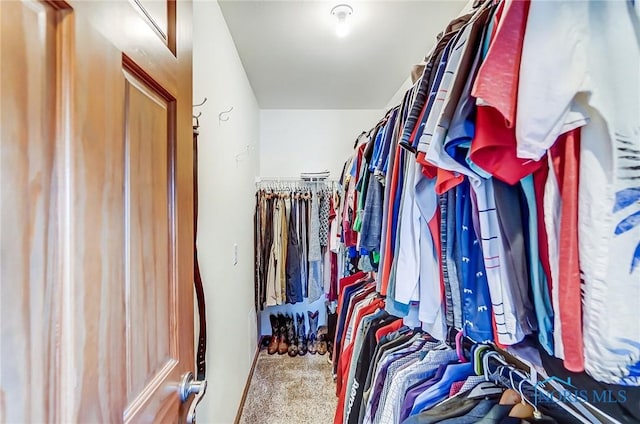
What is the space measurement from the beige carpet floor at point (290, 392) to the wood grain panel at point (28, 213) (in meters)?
2.05

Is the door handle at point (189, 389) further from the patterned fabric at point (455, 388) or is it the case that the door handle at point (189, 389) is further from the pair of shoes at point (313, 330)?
the pair of shoes at point (313, 330)

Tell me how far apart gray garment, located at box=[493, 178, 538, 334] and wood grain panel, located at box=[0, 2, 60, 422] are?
750 mm

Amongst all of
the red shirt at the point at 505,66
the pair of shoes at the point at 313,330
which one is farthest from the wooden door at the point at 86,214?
the pair of shoes at the point at 313,330

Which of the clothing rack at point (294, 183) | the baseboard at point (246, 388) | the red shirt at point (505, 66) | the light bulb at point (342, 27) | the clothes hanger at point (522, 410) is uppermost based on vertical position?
the light bulb at point (342, 27)

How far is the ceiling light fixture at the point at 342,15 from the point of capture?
1.67 m

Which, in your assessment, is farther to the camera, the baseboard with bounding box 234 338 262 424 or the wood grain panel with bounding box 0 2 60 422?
the baseboard with bounding box 234 338 262 424

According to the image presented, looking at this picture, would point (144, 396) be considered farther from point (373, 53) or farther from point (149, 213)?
point (373, 53)

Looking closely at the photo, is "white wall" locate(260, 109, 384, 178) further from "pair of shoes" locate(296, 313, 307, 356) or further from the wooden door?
the wooden door

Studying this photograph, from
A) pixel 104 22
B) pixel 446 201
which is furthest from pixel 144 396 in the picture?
pixel 446 201

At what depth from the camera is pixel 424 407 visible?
0.93 m

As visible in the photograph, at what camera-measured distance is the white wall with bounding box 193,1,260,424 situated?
139cm

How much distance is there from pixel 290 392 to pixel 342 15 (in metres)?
2.62

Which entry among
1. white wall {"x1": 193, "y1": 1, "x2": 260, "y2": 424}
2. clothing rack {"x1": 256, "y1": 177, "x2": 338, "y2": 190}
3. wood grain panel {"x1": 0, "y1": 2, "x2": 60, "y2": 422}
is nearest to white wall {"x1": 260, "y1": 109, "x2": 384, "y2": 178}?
clothing rack {"x1": 256, "y1": 177, "x2": 338, "y2": 190}

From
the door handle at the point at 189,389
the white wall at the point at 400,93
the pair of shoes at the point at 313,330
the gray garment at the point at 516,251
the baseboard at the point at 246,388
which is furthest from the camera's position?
the pair of shoes at the point at 313,330
